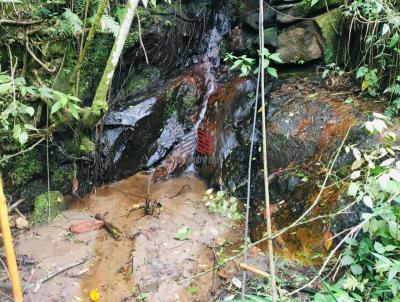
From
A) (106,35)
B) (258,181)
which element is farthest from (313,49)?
(106,35)

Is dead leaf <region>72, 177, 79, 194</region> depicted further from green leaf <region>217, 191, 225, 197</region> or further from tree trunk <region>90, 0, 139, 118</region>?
green leaf <region>217, 191, 225, 197</region>

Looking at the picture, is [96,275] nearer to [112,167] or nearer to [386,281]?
[112,167]

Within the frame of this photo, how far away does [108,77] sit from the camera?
4.23 metres

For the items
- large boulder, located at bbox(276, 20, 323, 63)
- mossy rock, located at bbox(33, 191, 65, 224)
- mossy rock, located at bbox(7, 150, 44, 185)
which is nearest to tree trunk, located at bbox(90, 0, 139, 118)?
mossy rock, located at bbox(7, 150, 44, 185)

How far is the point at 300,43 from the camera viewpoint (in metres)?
5.43

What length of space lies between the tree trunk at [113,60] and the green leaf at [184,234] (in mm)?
1624

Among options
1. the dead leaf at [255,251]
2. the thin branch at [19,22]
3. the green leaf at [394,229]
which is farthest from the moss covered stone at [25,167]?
the green leaf at [394,229]

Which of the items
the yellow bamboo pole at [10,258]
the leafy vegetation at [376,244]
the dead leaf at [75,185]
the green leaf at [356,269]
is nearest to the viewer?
the yellow bamboo pole at [10,258]

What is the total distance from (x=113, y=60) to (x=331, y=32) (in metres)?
2.92

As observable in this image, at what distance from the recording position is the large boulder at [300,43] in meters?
5.32

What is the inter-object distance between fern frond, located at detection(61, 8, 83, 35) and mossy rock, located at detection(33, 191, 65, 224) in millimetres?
1948

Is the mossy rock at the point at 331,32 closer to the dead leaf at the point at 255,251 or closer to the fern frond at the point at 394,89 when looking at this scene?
the fern frond at the point at 394,89

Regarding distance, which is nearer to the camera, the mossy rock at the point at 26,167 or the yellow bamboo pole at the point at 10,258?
the yellow bamboo pole at the point at 10,258

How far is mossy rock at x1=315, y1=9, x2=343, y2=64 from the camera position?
508cm
